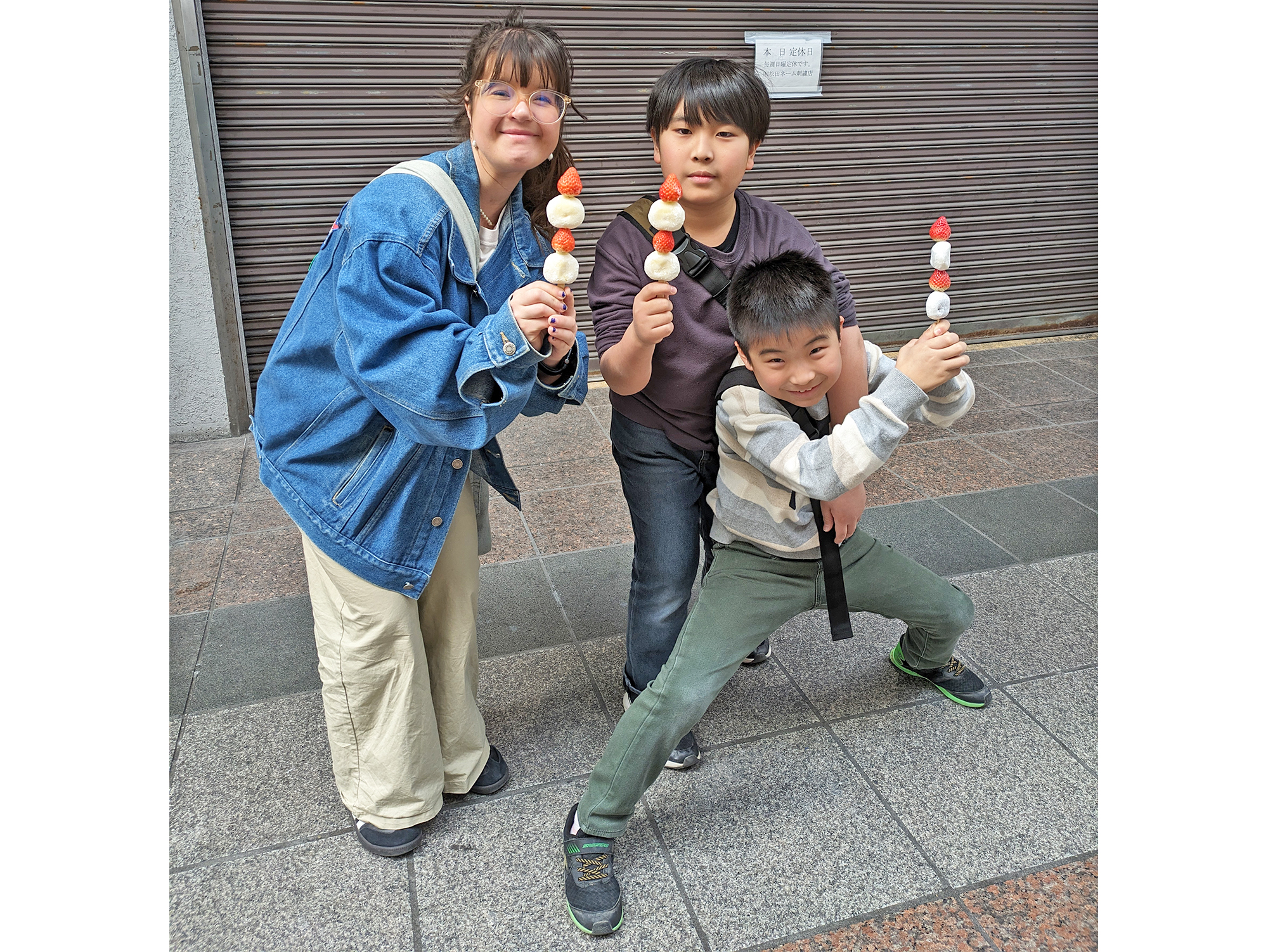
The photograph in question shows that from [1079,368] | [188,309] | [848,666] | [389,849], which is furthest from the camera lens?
[1079,368]

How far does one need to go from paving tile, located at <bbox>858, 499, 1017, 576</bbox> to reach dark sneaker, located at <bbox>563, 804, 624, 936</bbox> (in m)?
1.92

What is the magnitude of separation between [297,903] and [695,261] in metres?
1.88

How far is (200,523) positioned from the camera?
4.39 m

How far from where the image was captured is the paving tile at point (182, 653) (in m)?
Result: 3.13

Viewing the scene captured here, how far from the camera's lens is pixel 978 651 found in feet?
11.0

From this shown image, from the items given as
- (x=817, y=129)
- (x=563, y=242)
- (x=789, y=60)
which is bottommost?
(x=563, y=242)

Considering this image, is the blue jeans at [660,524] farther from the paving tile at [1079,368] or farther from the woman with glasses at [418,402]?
the paving tile at [1079,368]

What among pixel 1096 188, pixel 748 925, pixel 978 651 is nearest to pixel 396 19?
pixel 978 651

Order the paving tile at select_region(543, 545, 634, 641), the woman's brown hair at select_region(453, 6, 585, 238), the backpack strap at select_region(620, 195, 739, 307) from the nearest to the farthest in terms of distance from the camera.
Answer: the woman's brown hair at select_region(453, 6, 585, 238), the backpack strap at select_region(620, 195, 739, 307), the paving tile at select_region(543, 545, 634, 641)

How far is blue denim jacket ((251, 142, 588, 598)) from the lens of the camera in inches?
75.5

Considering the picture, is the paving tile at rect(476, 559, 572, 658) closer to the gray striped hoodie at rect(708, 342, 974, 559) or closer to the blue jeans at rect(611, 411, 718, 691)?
the blue jeans at rect(611, 411, 718, 691)

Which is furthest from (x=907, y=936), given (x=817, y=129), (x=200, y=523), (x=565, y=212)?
(x=817, y=129)

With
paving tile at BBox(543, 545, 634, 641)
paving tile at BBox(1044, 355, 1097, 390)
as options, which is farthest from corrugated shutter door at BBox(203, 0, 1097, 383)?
paving tile at BBox(543, 545, 634, 641)

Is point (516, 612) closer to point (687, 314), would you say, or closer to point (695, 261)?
point (687, 314)
